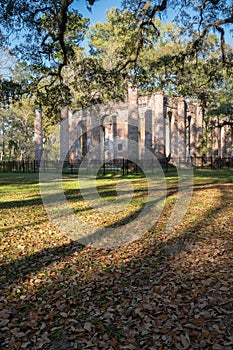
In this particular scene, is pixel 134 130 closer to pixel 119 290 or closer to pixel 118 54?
pixel 118 54

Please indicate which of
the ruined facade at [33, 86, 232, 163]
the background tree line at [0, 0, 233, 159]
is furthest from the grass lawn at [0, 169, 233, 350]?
the ruined facade at [33, 86, 232, 163]

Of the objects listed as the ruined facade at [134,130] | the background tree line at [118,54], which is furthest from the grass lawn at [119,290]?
the ruined facade at [134,130]

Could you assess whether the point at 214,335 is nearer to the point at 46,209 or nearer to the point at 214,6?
the point at 46,209

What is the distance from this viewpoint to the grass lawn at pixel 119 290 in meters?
2.67

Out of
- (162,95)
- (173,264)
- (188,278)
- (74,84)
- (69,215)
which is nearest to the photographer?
(188,278)

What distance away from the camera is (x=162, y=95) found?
3050 centimetres

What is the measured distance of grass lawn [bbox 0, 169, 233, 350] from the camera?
2.67 metres

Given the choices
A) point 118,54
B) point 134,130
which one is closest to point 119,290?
point 118,54

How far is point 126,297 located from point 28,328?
1.08m

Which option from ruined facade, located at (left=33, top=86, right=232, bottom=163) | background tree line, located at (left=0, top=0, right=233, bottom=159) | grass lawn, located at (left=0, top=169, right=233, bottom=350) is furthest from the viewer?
ruined facade, located at (left=33, top=86, right=232, bottom=163)

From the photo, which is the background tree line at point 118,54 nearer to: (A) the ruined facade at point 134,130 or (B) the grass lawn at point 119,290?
(B) the grass lawn at point 119,290

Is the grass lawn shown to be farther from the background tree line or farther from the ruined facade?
the ruined facade

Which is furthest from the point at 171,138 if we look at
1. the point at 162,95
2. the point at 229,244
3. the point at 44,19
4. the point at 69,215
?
the point at 229,244

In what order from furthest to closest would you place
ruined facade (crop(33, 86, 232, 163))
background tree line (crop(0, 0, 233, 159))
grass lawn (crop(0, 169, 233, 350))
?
ruined facade (crop(33, 86, 232, 163)) < background tree line (crop(0, 0, 233, 159)) < grass lawn (crop(0, 169, 233, 350))
